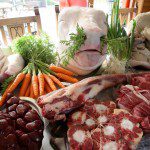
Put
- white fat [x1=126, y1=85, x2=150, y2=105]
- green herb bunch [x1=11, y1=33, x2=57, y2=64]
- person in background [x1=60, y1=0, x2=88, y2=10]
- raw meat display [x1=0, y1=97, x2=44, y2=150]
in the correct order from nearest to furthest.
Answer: raw meat display [x1=0, y1=97, x2=44, y2=150] → white fat [x1=126, y1=85, x2=150, y2=105] → green herb bunch [x1=11, y1=33, x2=57, y2=64] → person in background [x1=60, y1=0, x2=88, y2=10]

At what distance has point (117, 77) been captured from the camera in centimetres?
90

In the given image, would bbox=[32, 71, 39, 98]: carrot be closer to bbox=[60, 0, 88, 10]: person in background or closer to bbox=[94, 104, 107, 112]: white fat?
bbox=[94, 104, 107, 112]: white fat

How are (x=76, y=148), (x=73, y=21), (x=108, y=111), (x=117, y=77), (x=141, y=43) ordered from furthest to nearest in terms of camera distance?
(x=141, y=43)
(x=73, y=21)
(x=117, y=77)
(x=108, y=111)
(x=76, y=148)

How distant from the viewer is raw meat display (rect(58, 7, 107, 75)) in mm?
921

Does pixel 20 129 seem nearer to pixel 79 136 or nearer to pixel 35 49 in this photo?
pixel 79 136

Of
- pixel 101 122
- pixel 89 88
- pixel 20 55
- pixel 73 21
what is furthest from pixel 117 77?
pixel 20 55

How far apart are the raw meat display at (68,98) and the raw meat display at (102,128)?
32 mm

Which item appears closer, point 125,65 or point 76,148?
point 76,148

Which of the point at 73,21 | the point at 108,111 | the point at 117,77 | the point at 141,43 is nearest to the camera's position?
the point at 108,111

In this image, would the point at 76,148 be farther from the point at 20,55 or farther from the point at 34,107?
the point at 20,55

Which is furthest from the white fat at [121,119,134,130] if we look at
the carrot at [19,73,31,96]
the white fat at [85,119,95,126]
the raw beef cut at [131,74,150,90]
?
the carrot at [19,73,31,96]

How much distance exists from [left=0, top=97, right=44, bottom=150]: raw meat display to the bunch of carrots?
319 millimetres

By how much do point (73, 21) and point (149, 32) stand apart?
462mm

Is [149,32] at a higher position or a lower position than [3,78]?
higher
